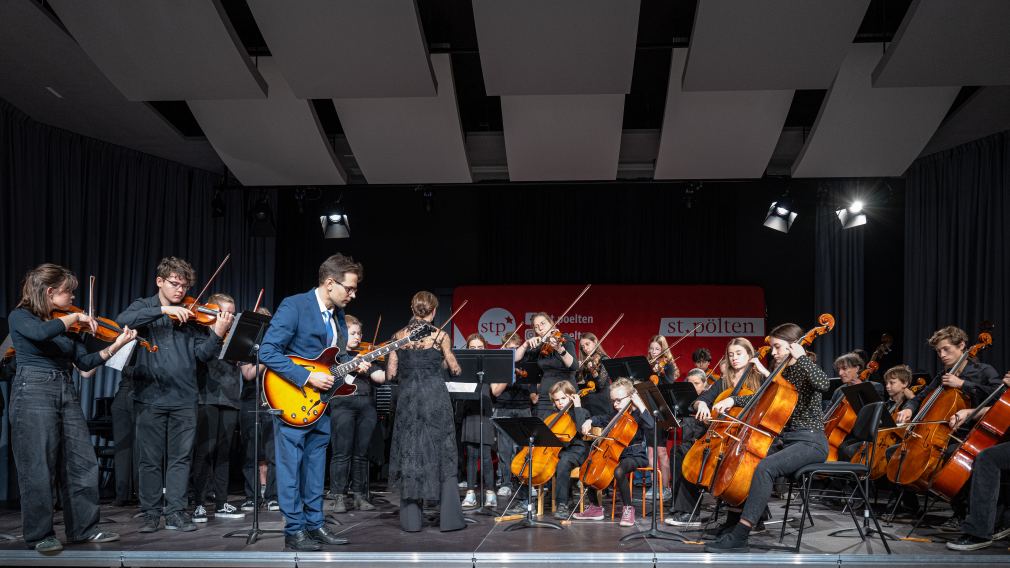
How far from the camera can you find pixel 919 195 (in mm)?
9016

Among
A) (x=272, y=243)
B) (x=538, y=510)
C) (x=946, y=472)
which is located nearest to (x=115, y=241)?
(x=272, y=243)

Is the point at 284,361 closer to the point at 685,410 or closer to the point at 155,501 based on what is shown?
the point at 155,501

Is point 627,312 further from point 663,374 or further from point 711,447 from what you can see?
point 711,447

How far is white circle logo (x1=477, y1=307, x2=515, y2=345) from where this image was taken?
10383mm

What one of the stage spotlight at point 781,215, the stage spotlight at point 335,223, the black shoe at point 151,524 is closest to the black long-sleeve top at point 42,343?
the black shoe at point 151,524

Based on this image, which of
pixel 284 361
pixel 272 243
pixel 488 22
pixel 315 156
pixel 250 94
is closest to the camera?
pixel 284 361

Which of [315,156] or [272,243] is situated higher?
[315,156]

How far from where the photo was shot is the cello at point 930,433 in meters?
5.62

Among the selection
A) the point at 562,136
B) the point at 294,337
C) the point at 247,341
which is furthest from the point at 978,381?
the point at 247,341

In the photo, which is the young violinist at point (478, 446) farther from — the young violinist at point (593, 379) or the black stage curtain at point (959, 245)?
the black stage curtain at point (959, 245)

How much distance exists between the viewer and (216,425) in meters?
6.43

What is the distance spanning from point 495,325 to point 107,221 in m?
4.66

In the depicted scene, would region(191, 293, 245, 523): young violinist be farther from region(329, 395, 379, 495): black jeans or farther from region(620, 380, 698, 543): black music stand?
region(620, 380, 698, 543): black music stand

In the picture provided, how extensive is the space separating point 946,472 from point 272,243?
811 cm
